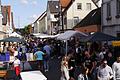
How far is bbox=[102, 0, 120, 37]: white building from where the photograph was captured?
1340 inches

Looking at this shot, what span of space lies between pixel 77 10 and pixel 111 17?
32438 mm

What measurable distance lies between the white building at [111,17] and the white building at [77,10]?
28.1m

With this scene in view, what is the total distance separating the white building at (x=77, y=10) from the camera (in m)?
67.2

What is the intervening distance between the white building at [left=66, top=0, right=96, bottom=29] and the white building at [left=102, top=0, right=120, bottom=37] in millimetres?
28137

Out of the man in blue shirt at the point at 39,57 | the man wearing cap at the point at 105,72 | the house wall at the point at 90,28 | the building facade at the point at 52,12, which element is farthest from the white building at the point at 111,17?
the building facade at the point at 52,12

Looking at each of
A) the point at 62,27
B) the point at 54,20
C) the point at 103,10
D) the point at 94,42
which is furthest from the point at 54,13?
the point at 94,42

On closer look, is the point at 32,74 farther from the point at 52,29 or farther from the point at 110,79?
the point at 52,29

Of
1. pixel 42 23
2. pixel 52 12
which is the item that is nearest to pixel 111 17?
pixel 52 12

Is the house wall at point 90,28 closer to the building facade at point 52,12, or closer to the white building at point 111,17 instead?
the white building at point 111,17

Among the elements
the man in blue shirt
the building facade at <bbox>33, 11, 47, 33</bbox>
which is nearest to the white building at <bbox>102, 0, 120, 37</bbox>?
the man in blue shirt

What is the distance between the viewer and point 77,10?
224 feet

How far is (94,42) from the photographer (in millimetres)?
23531

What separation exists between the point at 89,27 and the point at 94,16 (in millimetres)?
1466

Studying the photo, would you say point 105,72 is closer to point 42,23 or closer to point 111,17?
point 111,17
